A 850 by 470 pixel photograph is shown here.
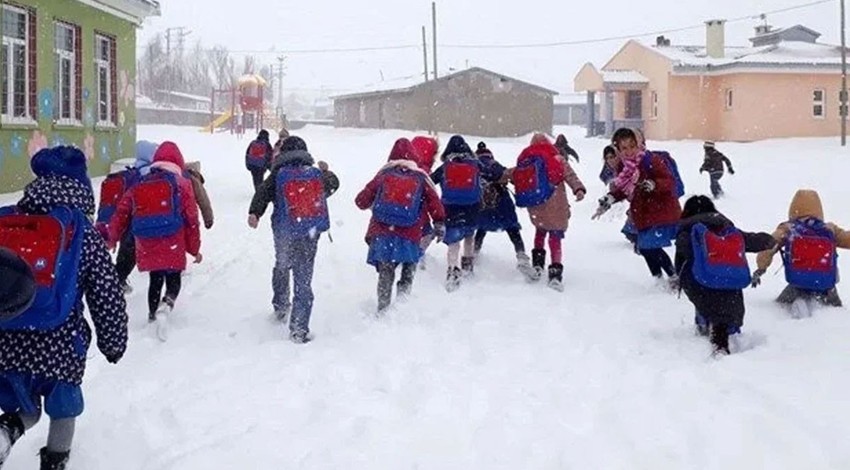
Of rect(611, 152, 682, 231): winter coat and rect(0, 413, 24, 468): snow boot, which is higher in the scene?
rect(611, 152, 682, 231): winter coat

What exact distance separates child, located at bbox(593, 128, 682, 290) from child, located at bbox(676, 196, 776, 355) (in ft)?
4.74

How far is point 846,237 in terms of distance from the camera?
6906mm

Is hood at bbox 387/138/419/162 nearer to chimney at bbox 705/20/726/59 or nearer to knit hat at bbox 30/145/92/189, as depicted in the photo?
knit hat at bbox 30/145/92/189

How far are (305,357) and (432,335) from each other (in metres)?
1.10

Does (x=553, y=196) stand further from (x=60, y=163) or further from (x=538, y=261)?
(x=60, y=163)

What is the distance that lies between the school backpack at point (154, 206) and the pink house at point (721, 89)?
1349 inches

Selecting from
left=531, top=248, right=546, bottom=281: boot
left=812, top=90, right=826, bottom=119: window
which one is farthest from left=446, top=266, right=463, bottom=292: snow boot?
left=812, top=90, right=826, bottom=119: window

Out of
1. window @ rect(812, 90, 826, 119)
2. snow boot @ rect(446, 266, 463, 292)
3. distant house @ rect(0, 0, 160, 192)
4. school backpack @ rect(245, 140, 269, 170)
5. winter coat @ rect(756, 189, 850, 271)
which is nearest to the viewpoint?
winter coat @ rect(756, 189, 850, 271)

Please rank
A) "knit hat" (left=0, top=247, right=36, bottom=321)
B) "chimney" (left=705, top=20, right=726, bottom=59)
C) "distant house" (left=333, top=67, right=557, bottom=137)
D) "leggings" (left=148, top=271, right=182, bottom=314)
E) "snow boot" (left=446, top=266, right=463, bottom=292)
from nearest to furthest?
"knit hat" (left=0, top=247, right=36, bottom=321)
"leggings" (left=148, top=271, right=182, bottom=314)
"snow boot" (left=446, top=266, right=463, bottom=292)
"chimney" (left=705, top=20, right=726, bottom=59)
"distant house" (left=333, top=67, right=557, bottom=137)

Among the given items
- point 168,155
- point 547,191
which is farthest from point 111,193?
point 547,191

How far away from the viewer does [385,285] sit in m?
7.24

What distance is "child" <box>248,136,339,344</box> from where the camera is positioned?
6449 mm

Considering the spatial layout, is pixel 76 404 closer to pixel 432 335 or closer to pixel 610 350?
pixel 432 335

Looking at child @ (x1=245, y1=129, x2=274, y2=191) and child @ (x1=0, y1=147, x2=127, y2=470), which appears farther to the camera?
child @ (x1=245, y1=129, x2=274, y2=191)
